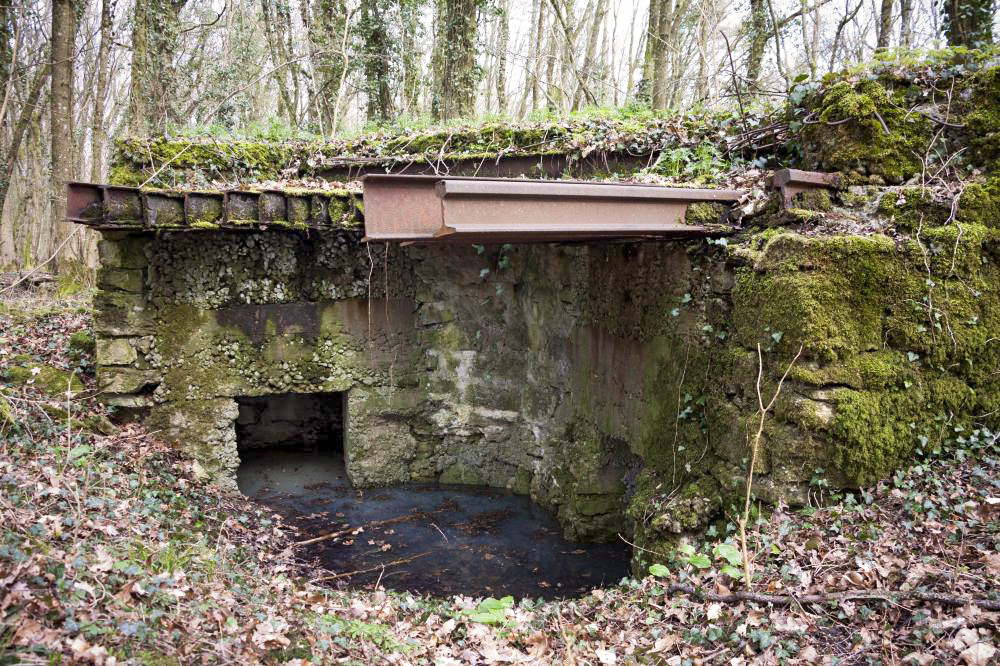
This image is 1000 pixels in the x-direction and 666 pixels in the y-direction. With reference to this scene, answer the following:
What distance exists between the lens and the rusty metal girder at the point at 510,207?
3621 mm

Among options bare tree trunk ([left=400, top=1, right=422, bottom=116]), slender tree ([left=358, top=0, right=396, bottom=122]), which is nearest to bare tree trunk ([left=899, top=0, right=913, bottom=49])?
bare tree trunk ([left=400, top=1, right=422, bottom=116])

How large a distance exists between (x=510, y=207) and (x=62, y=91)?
396 inches

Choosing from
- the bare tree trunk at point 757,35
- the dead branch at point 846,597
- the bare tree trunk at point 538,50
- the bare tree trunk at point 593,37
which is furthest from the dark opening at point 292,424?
the bare tree trunk at point 593,37

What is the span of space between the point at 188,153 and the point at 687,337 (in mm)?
6049

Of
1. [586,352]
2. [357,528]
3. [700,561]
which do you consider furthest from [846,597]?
[357,528]

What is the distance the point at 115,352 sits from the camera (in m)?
6.56

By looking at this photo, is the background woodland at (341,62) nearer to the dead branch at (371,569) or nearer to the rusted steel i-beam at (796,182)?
the rusted steel i-beam at (796,182)

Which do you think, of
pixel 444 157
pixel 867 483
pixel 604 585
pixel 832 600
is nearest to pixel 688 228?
pixel 867 483

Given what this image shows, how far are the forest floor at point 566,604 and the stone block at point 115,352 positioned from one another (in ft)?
5.60

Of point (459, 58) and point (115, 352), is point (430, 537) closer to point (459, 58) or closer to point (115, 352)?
point (115, 352)

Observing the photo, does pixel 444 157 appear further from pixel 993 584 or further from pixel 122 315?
pixel 993 584

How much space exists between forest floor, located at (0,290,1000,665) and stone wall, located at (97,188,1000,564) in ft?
1.23

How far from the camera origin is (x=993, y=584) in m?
2.83

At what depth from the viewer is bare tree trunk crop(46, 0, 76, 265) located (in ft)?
31.9
